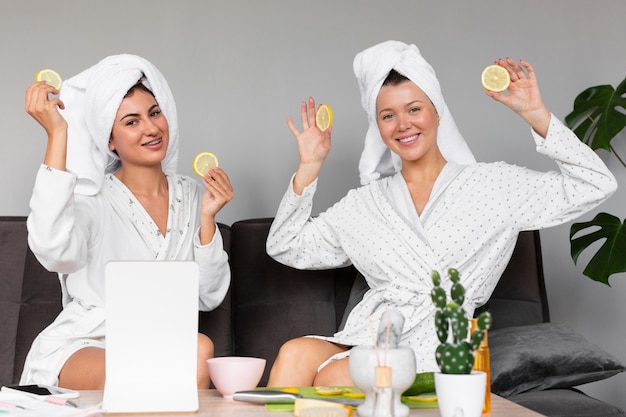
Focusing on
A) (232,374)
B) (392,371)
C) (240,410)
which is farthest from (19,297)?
(392,371)

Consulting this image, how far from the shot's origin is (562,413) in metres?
2.10

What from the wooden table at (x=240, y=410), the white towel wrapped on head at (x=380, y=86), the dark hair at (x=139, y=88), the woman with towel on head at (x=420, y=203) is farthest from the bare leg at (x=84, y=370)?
the white towel wrapped on head at (x=380, y=86)

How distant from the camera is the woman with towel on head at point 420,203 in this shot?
7.53 feet

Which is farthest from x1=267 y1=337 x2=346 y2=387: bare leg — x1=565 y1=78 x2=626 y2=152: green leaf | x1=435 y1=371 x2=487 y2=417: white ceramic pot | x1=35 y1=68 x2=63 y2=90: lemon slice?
x1=565 y1=78 x2=626 y2=152: green leaf

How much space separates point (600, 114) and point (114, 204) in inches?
72.1

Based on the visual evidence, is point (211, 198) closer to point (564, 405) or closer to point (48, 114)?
point (48, 114)

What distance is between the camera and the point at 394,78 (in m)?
2.48

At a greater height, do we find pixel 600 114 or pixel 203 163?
pixel 600 114

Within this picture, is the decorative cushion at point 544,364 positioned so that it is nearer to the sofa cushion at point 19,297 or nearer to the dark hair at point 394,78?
the dark hair at point 394,78

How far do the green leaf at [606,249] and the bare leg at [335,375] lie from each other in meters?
1.08

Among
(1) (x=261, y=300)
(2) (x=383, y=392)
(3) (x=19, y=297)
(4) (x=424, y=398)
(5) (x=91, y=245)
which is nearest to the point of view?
(2) (x=383, y=392)

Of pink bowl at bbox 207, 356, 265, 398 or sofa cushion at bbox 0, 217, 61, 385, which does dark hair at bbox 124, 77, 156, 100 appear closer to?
sofa cushion at bbox 0, 217, 61, 385

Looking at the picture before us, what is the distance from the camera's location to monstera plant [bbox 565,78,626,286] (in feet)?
9.00

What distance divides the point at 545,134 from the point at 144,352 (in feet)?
4.49
